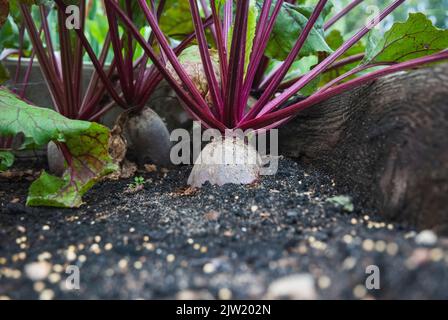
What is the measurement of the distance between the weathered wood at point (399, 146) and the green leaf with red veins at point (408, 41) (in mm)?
153

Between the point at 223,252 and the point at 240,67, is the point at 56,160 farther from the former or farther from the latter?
the point at 223,252

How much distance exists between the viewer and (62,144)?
117cm

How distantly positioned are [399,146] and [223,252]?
0.41 m

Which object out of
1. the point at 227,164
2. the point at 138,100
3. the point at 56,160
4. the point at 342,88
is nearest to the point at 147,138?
the point at 138,100

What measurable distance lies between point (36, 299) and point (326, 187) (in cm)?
74

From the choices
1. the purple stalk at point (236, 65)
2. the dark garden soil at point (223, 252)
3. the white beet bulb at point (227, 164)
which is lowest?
the dark garden soil at point (223, 252)

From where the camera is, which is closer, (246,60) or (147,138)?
(246,60)

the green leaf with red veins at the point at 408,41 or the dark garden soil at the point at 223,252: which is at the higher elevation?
the green leaf with red veins at the point at 408,41

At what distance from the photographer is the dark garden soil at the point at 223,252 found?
1.92ft

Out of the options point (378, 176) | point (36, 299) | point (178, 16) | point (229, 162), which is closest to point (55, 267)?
point (36, 299)

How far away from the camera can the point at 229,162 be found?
3.63ft

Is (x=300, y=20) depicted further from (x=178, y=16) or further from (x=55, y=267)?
(x=55, y=267)

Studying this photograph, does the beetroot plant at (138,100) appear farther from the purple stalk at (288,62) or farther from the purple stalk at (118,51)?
the purple stalk at (288,62)

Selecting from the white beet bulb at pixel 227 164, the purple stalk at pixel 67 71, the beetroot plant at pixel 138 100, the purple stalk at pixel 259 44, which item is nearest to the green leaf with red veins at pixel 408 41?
the purple stalk at pixel 259 44
